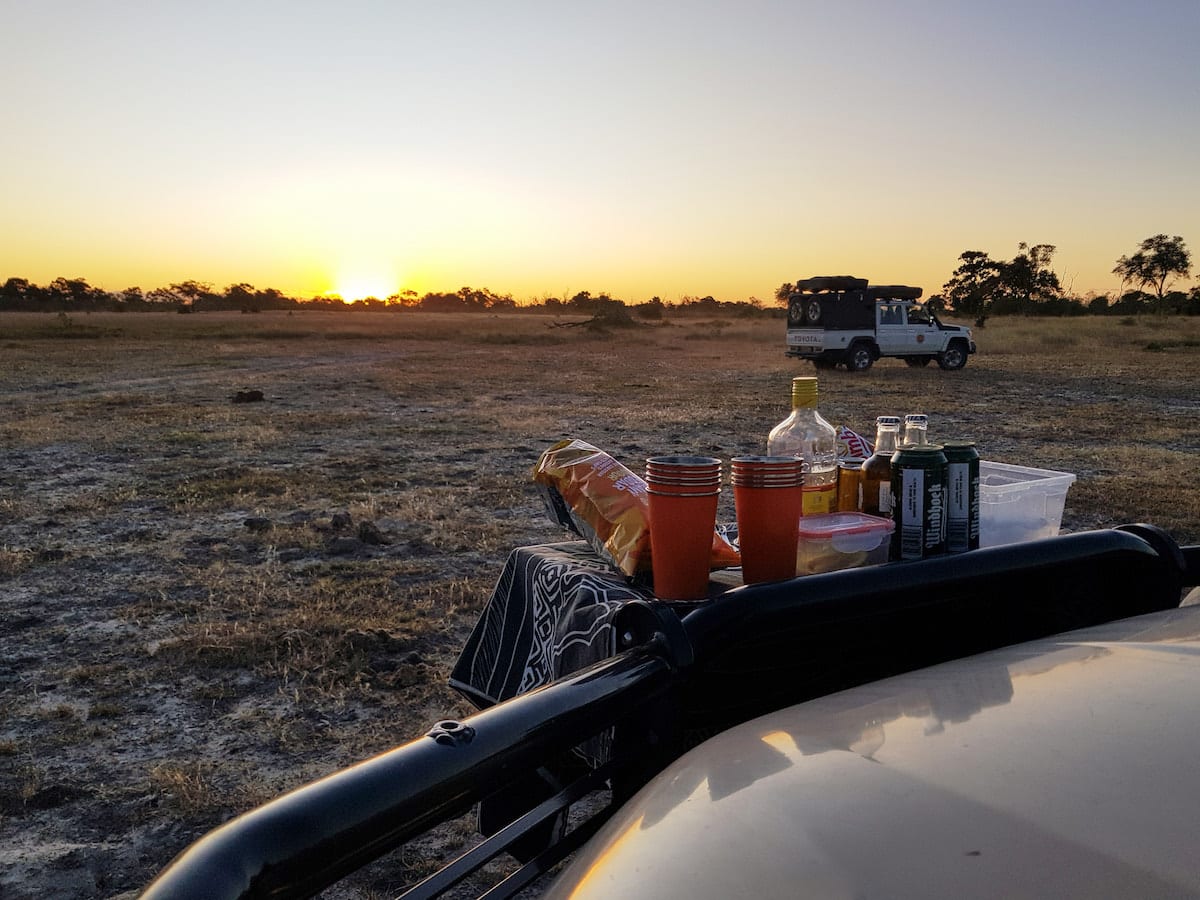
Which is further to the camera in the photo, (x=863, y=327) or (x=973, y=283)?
(x=973, y=283)

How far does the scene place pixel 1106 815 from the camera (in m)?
0.75

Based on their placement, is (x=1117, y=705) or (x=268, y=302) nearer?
(x=1117, y=705)

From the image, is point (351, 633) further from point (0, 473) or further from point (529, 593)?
point (0, 473)

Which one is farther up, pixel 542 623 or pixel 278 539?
pixel 542 623

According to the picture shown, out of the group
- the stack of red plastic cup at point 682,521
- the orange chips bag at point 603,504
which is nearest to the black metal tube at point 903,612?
the stack of red plastic cup at point 682,521

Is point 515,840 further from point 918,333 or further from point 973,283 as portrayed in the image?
point 973,283

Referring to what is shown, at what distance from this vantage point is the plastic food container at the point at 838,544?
1.70 m

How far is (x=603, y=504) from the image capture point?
190 centimetres

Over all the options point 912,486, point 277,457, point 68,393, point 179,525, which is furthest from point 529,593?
point 68,393

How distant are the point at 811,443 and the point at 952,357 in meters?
19.8

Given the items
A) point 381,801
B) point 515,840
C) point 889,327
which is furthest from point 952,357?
point 381,801

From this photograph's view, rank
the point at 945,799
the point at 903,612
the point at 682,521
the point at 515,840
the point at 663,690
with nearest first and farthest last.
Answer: the point at 945,799 → the point at 515,840 → the point at 663,690 → the point at 903,612 → the point at 682,521

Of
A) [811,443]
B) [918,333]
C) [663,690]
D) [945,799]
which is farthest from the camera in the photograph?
[918,333]

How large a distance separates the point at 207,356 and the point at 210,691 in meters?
22.2
